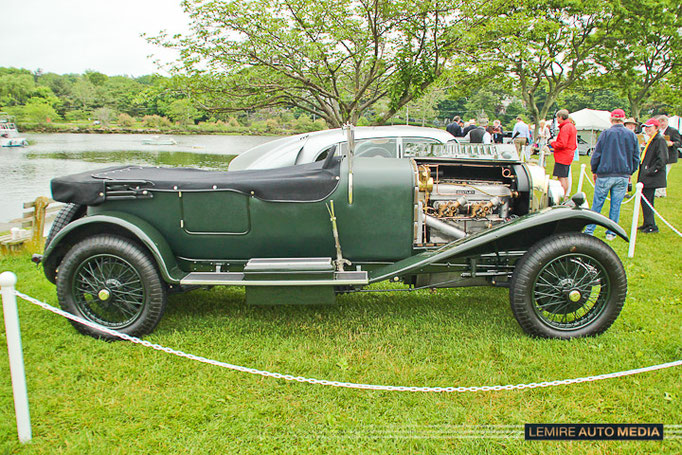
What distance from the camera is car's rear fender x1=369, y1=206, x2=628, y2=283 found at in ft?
10.6

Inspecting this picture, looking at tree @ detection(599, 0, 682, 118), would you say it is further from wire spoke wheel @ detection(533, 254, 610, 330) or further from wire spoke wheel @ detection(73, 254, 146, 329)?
wire spoke wheel @ detection(73, 254, 146, 329)

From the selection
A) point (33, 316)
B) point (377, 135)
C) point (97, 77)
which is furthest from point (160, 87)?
point (97, 77)

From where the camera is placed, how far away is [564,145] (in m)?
8.45

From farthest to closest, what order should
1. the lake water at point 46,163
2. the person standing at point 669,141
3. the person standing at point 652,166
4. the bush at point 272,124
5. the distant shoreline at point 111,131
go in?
1. the distant shoreline at point 111,131
2. the bush at point 272,124
3. the lake water at point 46,163
4. the person standing at point 669,141
5. the person standing at point 652,166

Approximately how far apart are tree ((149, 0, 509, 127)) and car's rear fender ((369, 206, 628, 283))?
6188mm

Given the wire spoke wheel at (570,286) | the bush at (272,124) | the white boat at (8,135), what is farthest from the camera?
the bush at (272,124)

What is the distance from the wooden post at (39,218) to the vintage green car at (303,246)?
9.07 ft

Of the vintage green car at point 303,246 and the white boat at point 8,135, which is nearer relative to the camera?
the vintage green car at point 303,246

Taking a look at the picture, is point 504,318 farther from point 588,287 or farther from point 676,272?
point 676,272

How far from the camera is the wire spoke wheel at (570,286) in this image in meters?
3.38

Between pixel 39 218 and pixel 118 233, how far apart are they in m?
3.42

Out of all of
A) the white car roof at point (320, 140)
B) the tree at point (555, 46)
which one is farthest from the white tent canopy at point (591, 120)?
the white car roof at point (320, 140)

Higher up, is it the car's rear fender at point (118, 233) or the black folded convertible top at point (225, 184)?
the black folded convertible top at point (225, 184)

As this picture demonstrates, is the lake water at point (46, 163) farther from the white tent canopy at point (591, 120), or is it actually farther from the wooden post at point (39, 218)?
the white tent canopy at point (591, 120)
